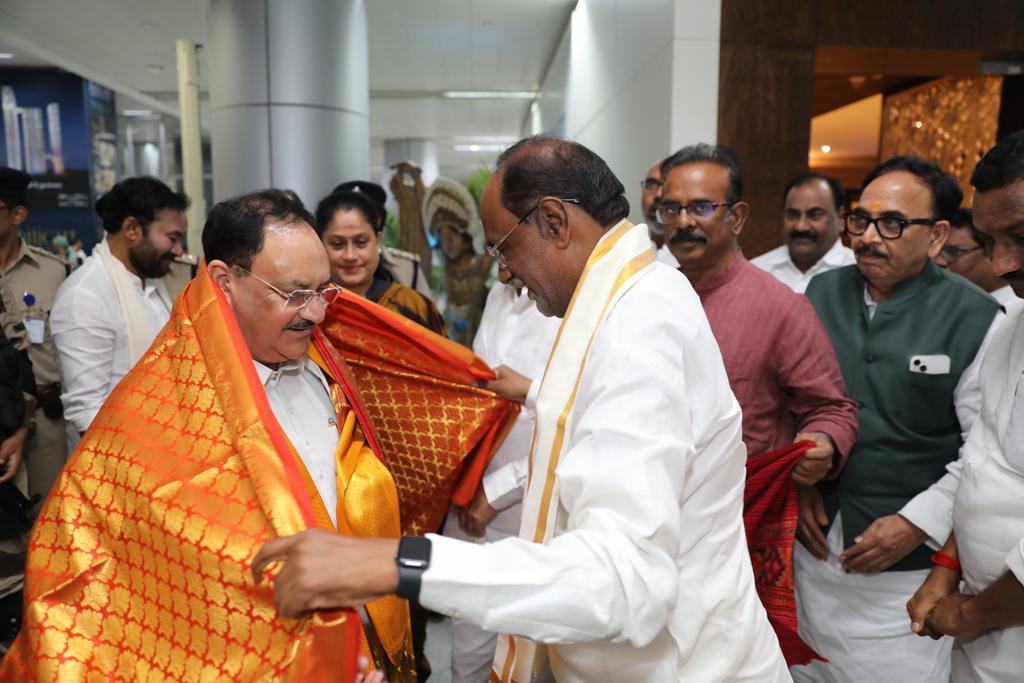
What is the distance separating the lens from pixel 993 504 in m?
1.56

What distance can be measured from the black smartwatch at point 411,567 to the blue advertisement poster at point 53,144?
12.4 m

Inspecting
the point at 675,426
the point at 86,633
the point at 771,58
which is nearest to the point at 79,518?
the point at 86,633

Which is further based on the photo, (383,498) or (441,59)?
(441,59)

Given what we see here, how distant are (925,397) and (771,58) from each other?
2.88 m

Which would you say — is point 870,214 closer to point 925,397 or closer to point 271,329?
point 925,397

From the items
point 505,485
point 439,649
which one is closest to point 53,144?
point 439,649

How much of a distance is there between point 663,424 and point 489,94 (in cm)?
1295

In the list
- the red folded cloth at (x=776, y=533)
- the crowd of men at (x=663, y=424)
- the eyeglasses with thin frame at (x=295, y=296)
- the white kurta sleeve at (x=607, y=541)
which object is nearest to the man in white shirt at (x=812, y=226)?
the crowd of men at (x=663, y=424)

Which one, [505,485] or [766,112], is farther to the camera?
[766,112]

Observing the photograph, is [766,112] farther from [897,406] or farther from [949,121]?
[949,121]

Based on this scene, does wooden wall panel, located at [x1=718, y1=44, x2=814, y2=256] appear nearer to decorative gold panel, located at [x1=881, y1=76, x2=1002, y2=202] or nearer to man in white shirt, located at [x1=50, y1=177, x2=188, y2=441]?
decorative gold panel, located at [x1=881, y1=76, x2=1002, y2=202]

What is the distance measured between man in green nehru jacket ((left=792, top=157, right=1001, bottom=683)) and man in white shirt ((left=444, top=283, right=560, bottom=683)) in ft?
3.02

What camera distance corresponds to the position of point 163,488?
1.26m

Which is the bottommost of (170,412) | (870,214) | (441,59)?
(170,412)
